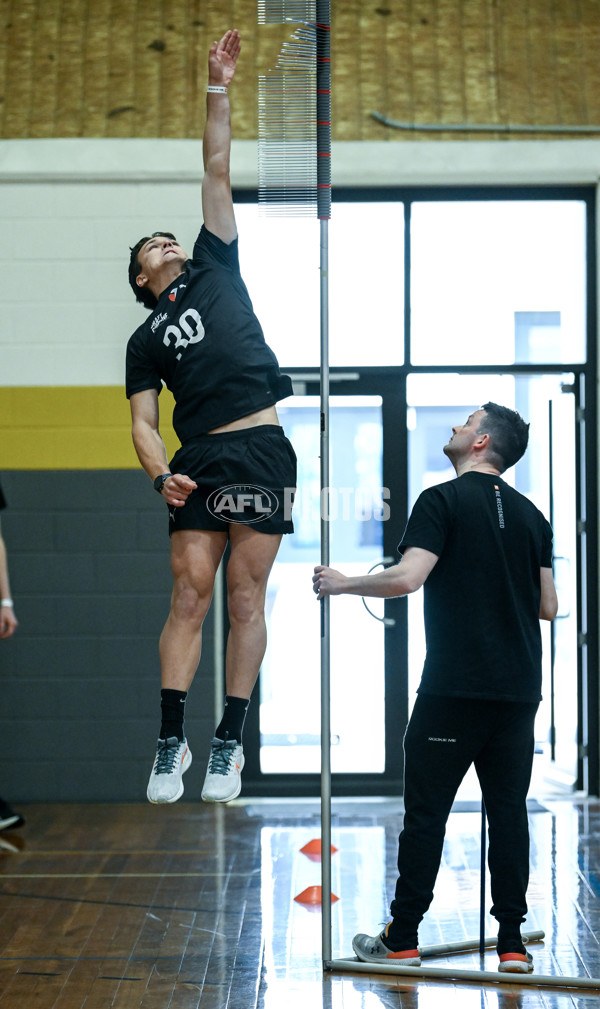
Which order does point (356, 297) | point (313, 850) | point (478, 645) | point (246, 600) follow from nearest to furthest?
point (246, 600), point (478, 645), point (313, 850), point (356, 297)

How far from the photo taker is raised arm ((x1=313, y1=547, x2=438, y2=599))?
3150 mm

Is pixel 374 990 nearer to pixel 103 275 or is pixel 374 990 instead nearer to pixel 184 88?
pixel 103 275

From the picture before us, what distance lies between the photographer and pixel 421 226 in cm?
589

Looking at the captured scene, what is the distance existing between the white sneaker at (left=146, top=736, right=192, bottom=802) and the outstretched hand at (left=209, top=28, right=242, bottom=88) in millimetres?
1600

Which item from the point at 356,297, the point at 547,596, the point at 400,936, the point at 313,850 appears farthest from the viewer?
the point at 356,297

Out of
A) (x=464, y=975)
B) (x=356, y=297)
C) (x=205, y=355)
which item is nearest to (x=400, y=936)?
(x=464, y=975)

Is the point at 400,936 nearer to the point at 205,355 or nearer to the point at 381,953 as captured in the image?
the point at 381,953

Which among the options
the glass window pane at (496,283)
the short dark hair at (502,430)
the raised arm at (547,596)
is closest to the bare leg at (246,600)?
the short dark hair at (502,430)

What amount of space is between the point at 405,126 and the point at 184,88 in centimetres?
118

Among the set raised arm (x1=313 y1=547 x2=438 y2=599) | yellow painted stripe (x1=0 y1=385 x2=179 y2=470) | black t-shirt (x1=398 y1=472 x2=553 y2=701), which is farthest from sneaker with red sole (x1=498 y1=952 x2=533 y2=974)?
yellow painted stripe (x1=0 y1=385 x2=179 y2=470)

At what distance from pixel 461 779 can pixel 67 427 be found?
323cm

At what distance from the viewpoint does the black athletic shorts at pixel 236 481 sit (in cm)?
264

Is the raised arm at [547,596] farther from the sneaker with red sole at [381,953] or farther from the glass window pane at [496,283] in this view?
the glass window pane at [496,283]

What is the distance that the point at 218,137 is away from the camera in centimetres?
268
